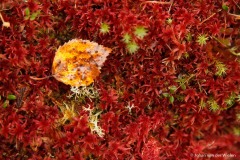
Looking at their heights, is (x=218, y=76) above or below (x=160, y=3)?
below

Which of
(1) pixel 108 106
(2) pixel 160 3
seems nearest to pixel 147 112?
(1) pixel 108 106

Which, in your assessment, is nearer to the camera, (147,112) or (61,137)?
(61,137)

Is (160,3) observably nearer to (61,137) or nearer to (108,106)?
(108,106)

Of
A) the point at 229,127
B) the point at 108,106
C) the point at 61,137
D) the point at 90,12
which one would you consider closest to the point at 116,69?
the point at 108,106

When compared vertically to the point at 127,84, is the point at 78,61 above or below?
above

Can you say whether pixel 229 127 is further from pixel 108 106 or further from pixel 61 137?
pixel 61 137

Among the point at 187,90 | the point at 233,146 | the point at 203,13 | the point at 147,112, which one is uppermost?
the point at 203,13
